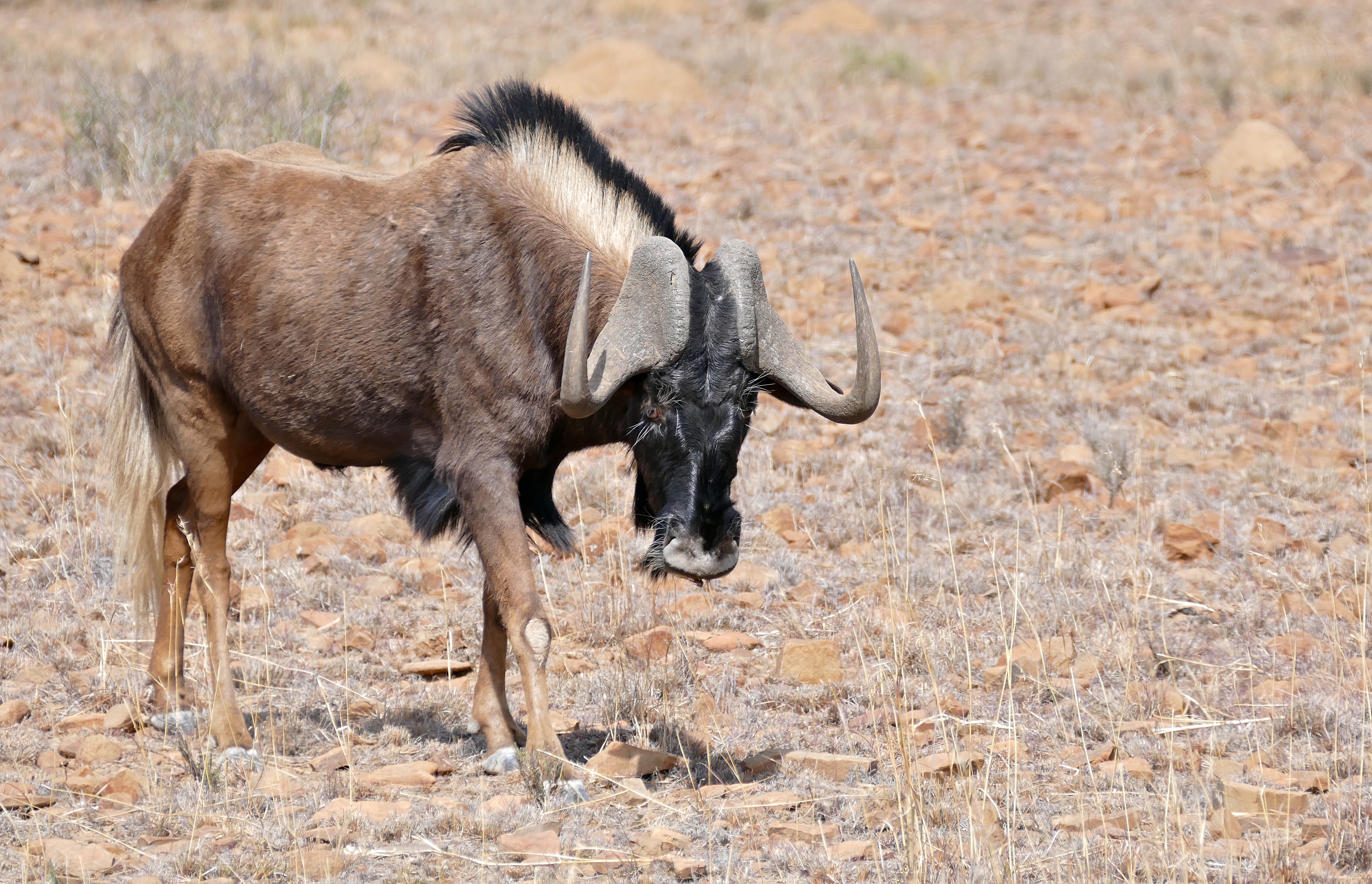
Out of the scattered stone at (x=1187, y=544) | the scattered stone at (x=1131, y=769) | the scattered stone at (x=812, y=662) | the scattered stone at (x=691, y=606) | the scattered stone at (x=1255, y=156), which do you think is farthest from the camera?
the scattered stone at (x=1255, y=156)

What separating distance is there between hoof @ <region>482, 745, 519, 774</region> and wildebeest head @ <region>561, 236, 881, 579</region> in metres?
1.03

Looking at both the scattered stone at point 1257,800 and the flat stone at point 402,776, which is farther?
the flat stone at point 402,776

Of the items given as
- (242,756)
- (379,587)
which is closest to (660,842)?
(242,756)

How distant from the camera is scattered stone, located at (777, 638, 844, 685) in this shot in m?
5.82

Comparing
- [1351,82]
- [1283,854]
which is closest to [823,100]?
[1351,82]

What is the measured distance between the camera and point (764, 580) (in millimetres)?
6895

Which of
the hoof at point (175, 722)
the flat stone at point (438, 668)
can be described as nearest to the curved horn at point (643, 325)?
the flat stone at point (438, 668)

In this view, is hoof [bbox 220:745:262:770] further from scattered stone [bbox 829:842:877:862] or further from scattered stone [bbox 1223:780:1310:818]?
scattered stone [bbox 1223:780:1310:818]

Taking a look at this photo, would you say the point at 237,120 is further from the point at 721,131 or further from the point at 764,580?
the point at 764,580

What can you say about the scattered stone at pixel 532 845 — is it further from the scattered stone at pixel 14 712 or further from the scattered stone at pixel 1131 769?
the scattered stone at pixel 14 712

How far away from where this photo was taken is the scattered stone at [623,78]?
16766 mm

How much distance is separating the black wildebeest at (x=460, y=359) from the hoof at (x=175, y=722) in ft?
0.33

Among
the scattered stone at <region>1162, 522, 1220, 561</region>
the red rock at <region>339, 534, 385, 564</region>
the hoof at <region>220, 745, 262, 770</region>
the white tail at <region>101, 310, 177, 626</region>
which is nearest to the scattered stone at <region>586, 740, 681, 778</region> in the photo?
the hoof at <region>220, 745, 262, 770</region>

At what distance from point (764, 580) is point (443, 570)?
61.8 inches
